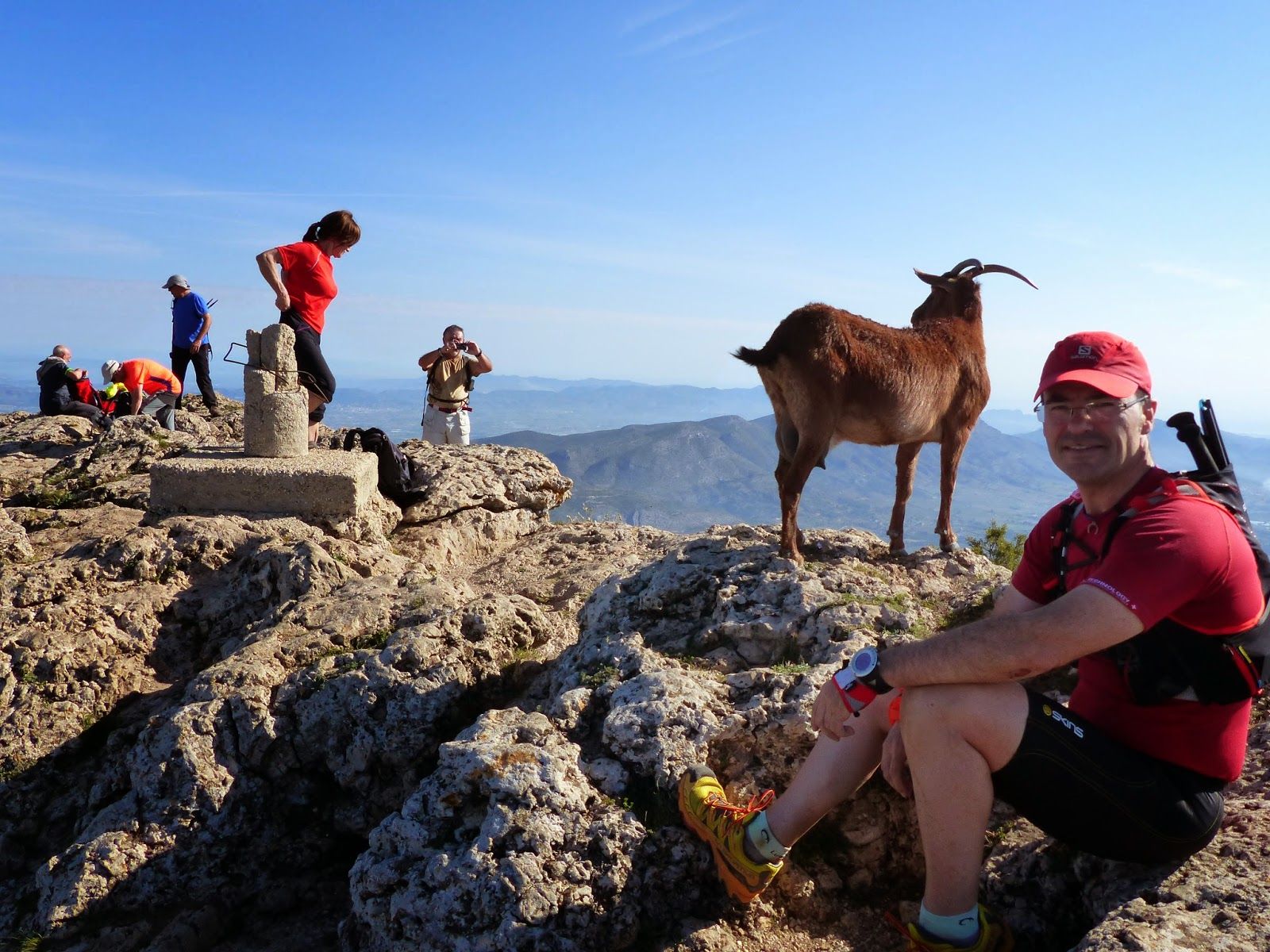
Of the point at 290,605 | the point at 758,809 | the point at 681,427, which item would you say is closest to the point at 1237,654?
the point at 758,809

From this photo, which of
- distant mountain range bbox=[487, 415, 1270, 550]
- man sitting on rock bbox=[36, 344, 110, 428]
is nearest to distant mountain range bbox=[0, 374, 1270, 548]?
distant mountain range bbox=[487, 415, 1270, 550]

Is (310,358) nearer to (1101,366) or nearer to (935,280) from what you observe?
(935,280)

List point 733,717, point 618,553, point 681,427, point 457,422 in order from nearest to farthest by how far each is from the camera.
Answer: point 733,717 < point 618,553 < point 457,422 < point 681,427

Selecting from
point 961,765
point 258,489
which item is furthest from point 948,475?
point 258,489

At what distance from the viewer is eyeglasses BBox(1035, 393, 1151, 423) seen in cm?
259

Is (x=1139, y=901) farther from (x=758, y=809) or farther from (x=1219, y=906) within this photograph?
(x=758, y=809)

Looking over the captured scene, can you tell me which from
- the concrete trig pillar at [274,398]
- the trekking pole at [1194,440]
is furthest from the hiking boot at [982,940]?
the concrete trig pillar at [274,398]

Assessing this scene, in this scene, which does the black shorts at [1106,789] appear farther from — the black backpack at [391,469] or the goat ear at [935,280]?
the black backpack at [391,469]

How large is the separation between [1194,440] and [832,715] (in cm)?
138

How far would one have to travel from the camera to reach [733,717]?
339 centimetres

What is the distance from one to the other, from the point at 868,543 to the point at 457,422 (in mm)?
5500

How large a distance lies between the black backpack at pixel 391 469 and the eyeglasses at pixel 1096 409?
6.03m

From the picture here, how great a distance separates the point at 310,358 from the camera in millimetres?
7625

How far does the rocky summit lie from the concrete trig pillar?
5.55 feet
